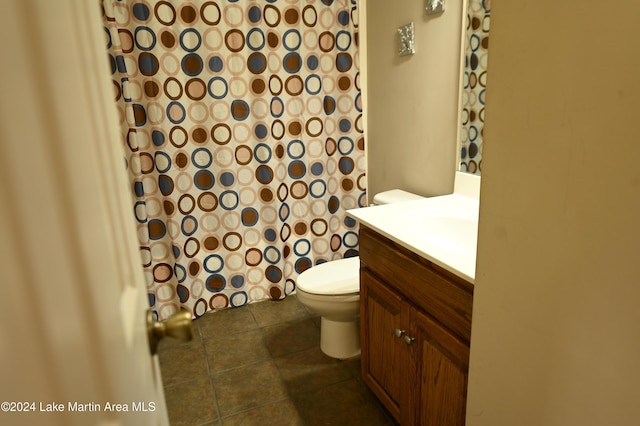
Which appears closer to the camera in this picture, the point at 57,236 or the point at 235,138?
the point at 57,236

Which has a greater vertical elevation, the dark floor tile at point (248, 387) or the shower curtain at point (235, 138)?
the shower curtain at point (235, 138)

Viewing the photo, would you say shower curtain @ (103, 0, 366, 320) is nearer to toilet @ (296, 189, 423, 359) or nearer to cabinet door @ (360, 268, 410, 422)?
toilet @ (296, 189, 423, 359)

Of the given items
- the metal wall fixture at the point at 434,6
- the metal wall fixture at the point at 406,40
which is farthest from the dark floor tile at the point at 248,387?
the metal wall fixture at the point at 434,6

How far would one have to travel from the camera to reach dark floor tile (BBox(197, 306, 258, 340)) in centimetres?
239

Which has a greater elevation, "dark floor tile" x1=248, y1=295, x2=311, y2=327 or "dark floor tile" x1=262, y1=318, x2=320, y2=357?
"dark floor tile" x1=248, y1=295, x2=311, y2=327

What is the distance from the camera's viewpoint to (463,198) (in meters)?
1.84

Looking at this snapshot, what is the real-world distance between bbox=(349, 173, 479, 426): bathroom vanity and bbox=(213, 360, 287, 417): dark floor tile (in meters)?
0.45

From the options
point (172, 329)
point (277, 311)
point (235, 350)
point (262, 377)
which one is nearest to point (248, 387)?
point (262, 377)

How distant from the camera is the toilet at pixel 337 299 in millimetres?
1863

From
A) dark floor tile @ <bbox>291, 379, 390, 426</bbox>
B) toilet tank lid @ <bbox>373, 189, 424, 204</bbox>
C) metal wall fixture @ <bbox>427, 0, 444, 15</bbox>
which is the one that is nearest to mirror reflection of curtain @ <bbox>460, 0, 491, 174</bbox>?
metal wall fixture @ <bbox>427, 0, 444, 15</bbox>

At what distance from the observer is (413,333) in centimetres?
135

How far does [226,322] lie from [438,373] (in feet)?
5.16

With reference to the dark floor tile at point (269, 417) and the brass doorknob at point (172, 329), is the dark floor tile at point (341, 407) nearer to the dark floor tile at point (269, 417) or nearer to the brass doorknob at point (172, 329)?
the dark floor tile at point (269, 417)

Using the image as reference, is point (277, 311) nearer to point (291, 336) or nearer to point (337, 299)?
point (291, 336)
